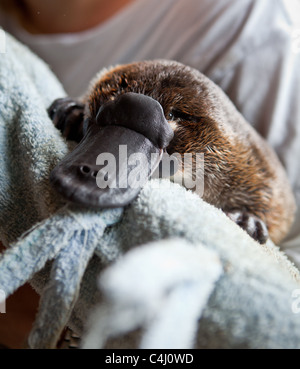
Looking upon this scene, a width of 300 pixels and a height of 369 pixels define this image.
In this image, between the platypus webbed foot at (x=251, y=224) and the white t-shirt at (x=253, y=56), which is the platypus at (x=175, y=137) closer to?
the platypus webbed foot at (x=251, y=224)

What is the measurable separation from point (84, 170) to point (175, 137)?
0.20 metres

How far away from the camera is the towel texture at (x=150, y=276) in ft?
1.10

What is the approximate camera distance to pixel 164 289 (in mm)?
327

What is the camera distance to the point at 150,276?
1.03 feet

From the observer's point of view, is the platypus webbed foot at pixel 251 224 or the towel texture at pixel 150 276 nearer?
the towel texture at pixel 150 276

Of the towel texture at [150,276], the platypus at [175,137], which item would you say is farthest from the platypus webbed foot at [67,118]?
the towel texture at [150,276]

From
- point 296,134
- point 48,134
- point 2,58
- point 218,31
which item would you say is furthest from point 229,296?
point 218,31

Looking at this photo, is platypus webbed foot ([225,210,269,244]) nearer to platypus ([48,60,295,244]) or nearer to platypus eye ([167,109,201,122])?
platypus ([48,60,295,244])

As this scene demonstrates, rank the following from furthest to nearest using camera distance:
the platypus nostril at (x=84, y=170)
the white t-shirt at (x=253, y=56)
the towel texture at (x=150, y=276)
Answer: the white t-shirt at (x=253, y=56), the platypus nostril at (x=84, y=170), the towel texture at (x=150, y=276)

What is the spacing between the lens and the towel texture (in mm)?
334

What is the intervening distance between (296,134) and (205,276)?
763 millimetres

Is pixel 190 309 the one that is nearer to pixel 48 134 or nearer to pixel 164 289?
pixel 164 289

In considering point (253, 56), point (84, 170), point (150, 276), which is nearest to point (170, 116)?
point (84, 170)

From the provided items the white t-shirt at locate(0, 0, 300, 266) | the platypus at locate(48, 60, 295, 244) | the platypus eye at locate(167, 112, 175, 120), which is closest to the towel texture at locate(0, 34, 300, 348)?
the platypus at locate(48, 60, 295, 244)
